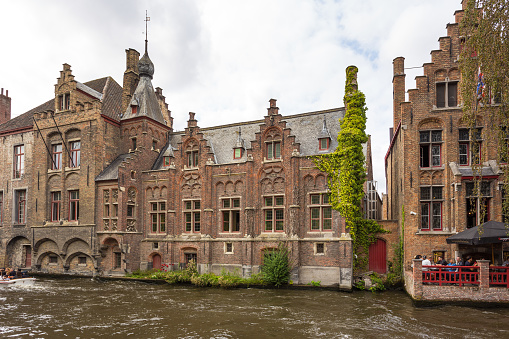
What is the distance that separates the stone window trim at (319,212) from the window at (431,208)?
5.17m

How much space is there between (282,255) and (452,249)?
915 centimetres

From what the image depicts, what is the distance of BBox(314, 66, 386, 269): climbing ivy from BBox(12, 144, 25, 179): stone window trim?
1000 inches

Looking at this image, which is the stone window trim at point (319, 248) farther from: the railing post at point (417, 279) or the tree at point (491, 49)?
the tree at point (491, 49)

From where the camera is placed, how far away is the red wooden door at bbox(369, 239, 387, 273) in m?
21.8

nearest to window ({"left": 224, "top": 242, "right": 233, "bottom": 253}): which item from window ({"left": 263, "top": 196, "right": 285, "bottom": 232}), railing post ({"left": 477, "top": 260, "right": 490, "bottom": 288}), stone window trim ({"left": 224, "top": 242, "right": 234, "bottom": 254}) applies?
stone window trim ({"left": 224, "top": 242, "right": 234, "bottom": 254})

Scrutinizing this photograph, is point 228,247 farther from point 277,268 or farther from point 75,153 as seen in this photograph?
point 75,153

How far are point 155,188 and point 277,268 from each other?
454 inches

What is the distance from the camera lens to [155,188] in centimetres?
2719

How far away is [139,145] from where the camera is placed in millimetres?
28500

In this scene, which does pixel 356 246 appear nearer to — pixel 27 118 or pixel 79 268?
pixel 79 268

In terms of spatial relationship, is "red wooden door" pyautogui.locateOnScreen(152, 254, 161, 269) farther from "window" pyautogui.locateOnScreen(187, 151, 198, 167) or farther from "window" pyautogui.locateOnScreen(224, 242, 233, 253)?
"window" pyautogui.locateOnScreen(187, 151, 198, 167)

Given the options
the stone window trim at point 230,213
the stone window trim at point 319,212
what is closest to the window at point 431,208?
the stone window trim at point 319,212

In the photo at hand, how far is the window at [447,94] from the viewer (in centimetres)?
2058

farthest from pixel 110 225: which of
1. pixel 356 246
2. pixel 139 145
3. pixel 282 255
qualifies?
pixel 356 246
